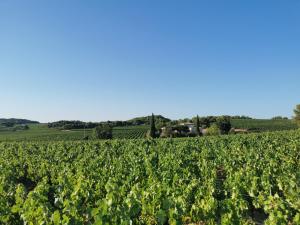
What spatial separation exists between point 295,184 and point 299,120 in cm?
7767

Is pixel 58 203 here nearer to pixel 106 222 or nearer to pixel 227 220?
pixel 106 222

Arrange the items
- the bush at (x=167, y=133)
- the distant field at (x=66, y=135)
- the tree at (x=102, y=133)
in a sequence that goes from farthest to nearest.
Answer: the distant field at (x=66, y=135)
the tree at (x=102, y=133)
the bush at (x=167, y=133)

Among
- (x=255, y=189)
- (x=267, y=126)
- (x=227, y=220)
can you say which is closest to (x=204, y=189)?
(x=255, y=189)

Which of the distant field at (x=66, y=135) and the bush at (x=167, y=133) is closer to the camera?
the bush at (x=167, y=133)

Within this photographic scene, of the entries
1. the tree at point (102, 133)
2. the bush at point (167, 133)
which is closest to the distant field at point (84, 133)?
the tree at point (102, 133)

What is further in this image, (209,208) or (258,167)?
(258,167)

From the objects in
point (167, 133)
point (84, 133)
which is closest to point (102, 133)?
Answer: point (167, 133)

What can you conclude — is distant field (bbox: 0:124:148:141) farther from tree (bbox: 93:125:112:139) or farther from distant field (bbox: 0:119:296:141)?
tree (bbox: 93:125:112:139)

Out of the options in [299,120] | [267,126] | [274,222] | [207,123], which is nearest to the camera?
[274,222]

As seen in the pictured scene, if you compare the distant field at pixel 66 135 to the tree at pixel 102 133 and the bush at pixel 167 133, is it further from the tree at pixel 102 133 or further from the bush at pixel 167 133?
the bush at pixel 167 133

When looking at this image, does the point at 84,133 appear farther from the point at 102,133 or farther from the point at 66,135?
the point at 102,133

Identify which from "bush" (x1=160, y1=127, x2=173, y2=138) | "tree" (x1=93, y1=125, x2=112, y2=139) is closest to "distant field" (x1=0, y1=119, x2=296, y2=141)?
"tree" (x1=93, y1=125, x2=112, y2=139)

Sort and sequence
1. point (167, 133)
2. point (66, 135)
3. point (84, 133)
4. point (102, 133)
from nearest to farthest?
point (167, 133), point (102, 133), point (66, 135), point (84, 133)

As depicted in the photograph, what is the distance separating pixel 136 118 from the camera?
125 metres
